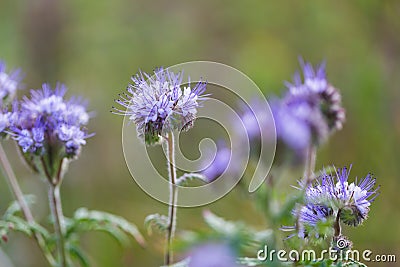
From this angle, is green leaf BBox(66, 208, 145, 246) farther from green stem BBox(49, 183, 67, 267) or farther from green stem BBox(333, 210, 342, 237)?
green stem BBox(333, 210, 342, 237)

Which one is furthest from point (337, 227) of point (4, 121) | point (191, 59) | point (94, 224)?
point (191, 59)

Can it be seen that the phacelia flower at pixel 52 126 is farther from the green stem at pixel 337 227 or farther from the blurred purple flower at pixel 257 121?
the green stem at pixel 337 227

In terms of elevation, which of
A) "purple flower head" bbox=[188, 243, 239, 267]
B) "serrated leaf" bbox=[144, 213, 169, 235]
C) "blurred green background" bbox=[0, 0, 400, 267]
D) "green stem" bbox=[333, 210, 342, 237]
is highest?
"blurred green background" bbox=[0, 0, 400, 267]

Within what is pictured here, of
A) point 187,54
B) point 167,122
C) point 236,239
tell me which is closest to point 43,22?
point 187,54

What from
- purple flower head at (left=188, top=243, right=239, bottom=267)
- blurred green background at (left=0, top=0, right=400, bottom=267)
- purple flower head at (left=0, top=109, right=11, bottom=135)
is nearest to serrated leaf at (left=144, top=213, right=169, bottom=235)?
purple flower head at (left=188, top=243, right=239, bottom=267)

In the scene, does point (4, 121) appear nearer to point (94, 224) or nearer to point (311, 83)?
point (94, 224)

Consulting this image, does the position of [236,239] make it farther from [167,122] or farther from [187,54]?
[187,54]

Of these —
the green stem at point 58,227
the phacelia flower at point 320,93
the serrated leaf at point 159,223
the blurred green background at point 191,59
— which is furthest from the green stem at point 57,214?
the blurred green background at point 191,59
